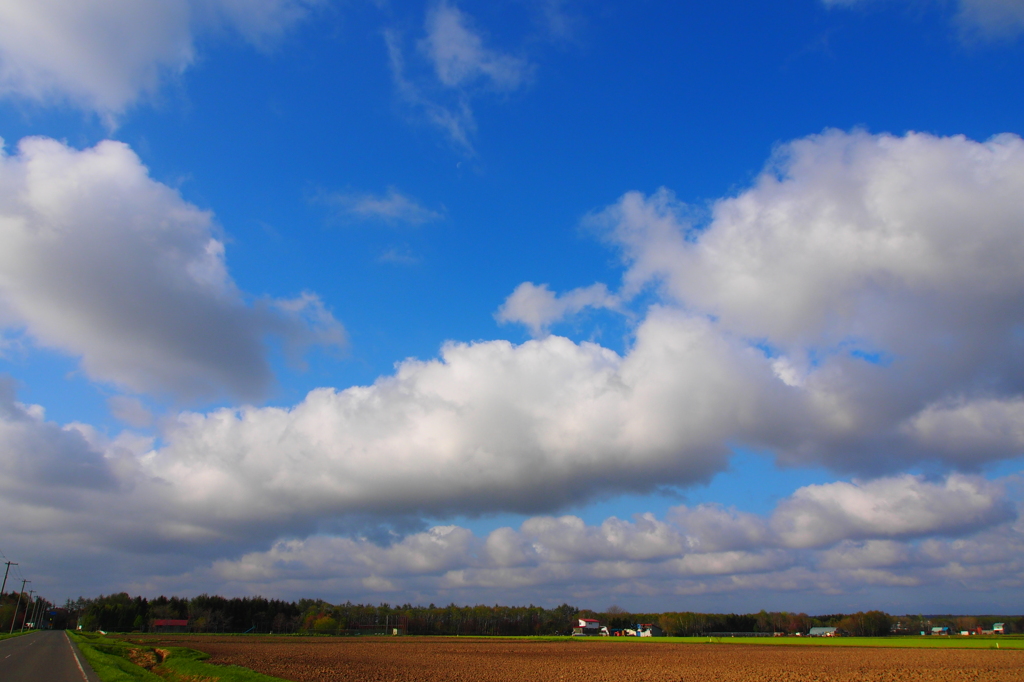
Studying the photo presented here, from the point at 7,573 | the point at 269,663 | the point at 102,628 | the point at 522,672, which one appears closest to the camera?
the point at 522,672

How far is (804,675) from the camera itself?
45031 millimetres

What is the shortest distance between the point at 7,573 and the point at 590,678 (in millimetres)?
146978

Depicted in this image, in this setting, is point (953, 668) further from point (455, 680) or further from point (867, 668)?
point (455, 680)

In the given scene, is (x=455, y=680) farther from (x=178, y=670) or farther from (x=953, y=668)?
(x=953, y=668)

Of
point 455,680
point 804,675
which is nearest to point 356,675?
point 455,680

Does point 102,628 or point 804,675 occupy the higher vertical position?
point 804,675

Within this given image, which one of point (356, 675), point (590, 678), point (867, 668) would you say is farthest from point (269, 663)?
point (867, 668)

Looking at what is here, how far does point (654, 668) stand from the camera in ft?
172

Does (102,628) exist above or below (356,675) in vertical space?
below

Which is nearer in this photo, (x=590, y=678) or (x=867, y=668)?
(x=590, y=678)

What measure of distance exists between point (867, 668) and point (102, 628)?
8416 inches

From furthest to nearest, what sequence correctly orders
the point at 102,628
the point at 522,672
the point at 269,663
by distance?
the point at 102,628 < the point at 269,663 < the point at 522,672

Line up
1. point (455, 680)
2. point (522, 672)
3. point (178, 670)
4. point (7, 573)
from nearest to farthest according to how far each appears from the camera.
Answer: point (455, 680), point (178, 670), point (522, 672), point (7, 573)

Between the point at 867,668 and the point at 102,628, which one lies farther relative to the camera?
the point at 102,628
